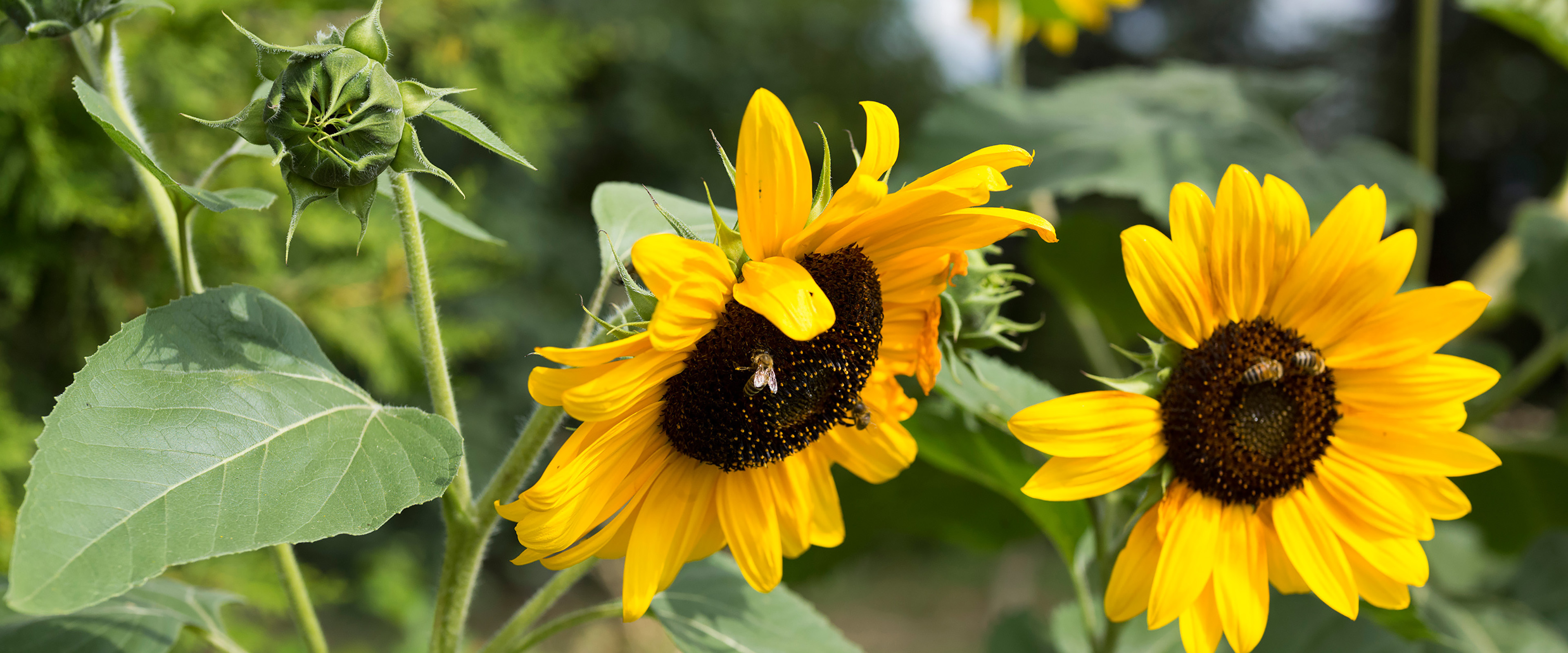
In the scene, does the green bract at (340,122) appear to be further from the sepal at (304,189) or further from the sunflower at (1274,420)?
the sunflower at (1274,420)

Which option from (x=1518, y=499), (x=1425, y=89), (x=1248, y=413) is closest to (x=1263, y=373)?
(x=1248, y=413)

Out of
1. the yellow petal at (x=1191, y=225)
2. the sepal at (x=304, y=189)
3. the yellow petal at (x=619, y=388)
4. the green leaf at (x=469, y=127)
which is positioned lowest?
the yellow petal at (x=619, y=388)

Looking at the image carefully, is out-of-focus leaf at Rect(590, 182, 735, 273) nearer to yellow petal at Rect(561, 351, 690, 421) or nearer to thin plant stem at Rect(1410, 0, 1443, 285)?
yellow petal at Rect(561, 351, 690, 421)

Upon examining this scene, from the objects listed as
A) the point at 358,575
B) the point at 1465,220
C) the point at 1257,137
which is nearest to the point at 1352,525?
the point at 1257,137

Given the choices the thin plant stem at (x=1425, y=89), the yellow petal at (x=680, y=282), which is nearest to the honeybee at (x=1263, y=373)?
the yellow petal at (x=680, y=282)

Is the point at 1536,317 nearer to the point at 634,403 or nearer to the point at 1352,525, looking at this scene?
the point at 1352,525

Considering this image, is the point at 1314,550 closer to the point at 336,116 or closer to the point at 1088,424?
the point at 1088,424
